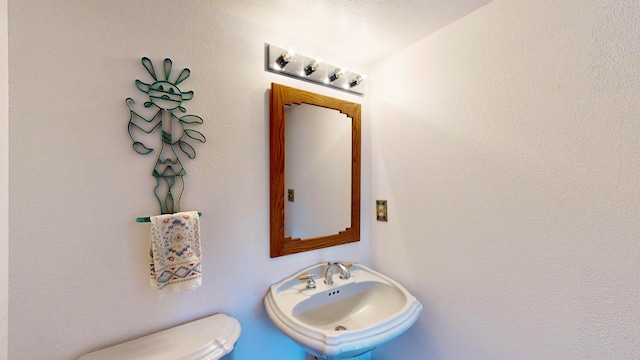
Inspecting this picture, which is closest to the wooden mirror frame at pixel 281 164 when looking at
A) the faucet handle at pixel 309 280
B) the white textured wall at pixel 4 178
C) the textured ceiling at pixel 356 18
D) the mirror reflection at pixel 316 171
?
the mirror reflection at pixel 316 171

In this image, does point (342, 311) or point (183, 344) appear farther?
point (342, 311)

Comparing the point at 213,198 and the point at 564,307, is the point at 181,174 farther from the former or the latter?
the point at 564,307

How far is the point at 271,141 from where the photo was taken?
3.73 feet

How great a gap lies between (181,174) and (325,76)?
90 centimetres

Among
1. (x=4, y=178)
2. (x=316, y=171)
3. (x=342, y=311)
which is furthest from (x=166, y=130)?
(x=342, y=311)

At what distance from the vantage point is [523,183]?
0.88 m

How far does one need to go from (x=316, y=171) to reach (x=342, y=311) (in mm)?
797

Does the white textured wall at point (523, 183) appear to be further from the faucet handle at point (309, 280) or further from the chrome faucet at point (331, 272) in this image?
the faucet handle at point (309, 280)

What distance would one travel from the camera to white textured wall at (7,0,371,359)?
72 cm

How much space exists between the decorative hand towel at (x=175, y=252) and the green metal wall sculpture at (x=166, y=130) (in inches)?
3.4

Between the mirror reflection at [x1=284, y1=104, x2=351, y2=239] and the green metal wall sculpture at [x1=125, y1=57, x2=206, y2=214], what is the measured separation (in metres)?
0.46

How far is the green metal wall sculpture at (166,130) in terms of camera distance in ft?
2.85

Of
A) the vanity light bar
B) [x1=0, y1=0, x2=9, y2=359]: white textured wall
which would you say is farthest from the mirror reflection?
[x1=0, y1=0, x2=9, y2=359]: white textured wall

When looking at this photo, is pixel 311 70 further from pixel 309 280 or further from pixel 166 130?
pixel 309 280
